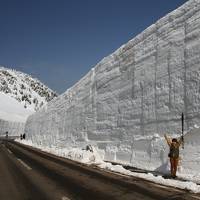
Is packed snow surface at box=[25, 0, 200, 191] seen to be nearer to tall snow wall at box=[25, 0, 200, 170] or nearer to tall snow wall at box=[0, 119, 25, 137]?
tall snow wall at box=[25, 0, 200, 170]

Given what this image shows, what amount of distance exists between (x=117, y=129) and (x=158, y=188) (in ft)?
43.7

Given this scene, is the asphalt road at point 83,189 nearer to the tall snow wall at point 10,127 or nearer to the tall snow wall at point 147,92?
the tall snow wall at point 147,92

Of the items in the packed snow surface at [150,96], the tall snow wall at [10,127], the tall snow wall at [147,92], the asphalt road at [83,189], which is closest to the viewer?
the asphalt road at [83,189]

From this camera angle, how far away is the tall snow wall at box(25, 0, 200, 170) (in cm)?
1638

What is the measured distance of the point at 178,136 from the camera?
15.9 metres

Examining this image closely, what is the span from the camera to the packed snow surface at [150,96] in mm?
15814

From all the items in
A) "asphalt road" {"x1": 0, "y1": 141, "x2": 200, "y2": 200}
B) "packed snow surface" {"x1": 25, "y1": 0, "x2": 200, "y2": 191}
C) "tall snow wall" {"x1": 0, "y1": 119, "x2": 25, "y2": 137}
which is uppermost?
"tall snow wall" {"x1": 0, "y1": 119, "x2": 25, "y2": 137}

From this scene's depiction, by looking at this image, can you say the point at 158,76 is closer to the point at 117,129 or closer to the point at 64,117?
the point at 117,129

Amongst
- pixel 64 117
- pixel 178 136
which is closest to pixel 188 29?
pixel 178 136

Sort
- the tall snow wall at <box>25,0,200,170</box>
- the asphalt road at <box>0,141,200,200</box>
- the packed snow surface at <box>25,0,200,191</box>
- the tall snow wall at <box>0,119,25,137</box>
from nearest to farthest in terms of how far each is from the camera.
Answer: the asphalt road at <box>0,141,200,200</box> < the packed snow surface at <box>25,0,200,191</box> < the tall snow wall at <box>25,0,200,170</box> < the tall snow wall at <box>0,119,25,137</box>

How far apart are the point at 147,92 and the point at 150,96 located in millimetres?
467

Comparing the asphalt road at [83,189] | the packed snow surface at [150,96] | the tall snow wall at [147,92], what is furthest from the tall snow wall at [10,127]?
the asphalt road at [83,189]

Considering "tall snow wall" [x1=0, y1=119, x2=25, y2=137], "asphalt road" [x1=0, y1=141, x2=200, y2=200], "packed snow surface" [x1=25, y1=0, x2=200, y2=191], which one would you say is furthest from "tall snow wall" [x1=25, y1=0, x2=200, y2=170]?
"tall snow wall" [x1=0, y1=119, x2=25, y2=137]

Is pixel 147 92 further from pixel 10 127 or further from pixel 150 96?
pixel 10 127
